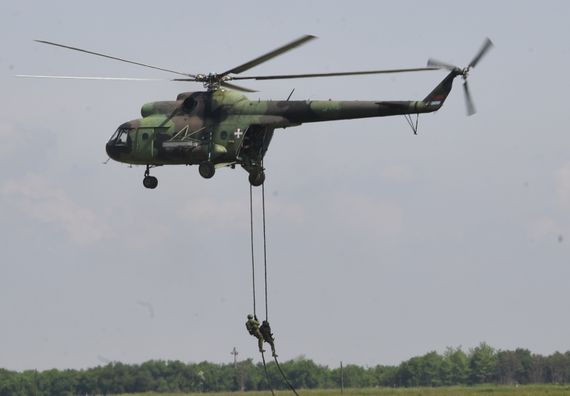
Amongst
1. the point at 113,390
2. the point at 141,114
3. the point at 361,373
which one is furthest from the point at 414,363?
the point at 141,114

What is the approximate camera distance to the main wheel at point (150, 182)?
143 feet

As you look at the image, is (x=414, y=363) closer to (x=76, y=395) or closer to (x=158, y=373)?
(x=158, y=373)

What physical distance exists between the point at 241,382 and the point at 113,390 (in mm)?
19588

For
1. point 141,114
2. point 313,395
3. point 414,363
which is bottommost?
point 313,395

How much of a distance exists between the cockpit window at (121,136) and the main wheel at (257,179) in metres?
4.94

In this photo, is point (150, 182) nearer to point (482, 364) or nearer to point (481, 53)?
point (481, 53)

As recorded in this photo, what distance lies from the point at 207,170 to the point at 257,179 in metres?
1.70

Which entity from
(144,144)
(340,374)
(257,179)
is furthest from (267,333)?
(340,374)

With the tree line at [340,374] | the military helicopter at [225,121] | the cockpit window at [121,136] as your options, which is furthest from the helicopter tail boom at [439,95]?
the tree line at [340,374]

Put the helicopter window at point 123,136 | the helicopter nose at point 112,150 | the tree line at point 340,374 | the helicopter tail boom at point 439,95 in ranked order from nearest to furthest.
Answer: the helicopter tail boom at point 439,95
the helicopter window at point 123,136
the helicopter nose at point 112,150
the tree line at point 340,374

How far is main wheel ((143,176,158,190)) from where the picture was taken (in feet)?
143

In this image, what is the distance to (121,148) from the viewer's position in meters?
44.7

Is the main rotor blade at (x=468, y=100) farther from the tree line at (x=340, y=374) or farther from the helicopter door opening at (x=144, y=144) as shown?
the tree line at (x=340, y=374)

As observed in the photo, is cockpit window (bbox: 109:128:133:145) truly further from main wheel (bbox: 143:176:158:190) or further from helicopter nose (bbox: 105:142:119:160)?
main wheel (bbox: 143:176:158:190)
